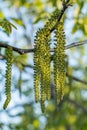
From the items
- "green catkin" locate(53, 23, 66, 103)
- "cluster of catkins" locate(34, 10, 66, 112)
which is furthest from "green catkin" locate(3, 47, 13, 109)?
"green catkin" locate(53, 23, 66, 103)

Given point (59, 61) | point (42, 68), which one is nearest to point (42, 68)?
point (42, 68)

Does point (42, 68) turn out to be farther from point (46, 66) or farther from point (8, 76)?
point (8, 76)

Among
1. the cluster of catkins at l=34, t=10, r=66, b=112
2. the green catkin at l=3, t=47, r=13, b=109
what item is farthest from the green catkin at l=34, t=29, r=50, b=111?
the green catkin at l=3, t=47, r=13, b=109

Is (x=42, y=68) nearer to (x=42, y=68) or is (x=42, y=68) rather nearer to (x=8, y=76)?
(x=42, y=68)

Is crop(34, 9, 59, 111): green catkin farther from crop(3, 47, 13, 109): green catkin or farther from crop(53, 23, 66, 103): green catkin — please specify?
crop(3, 47, 13, 109): green catkin

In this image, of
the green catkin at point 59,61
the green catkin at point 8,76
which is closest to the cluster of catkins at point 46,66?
the green catkin at point 59,61

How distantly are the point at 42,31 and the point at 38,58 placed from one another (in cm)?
22

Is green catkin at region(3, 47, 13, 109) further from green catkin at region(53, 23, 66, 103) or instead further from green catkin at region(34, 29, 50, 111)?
green catkin at region(53, 23, 66, 103)

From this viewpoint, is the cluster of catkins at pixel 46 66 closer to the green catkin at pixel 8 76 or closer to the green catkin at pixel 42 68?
the green catkin at pixel 42 68

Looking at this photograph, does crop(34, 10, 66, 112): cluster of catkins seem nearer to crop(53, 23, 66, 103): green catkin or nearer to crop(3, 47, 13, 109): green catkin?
crop(53, 23, 66, 103): green catkin

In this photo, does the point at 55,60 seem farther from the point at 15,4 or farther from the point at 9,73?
the point at 15,4

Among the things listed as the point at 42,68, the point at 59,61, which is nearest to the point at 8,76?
the point at 42,68

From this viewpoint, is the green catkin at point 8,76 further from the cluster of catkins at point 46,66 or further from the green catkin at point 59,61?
the green catkin at point 59,61

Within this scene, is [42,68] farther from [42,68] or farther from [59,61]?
[59,61]
